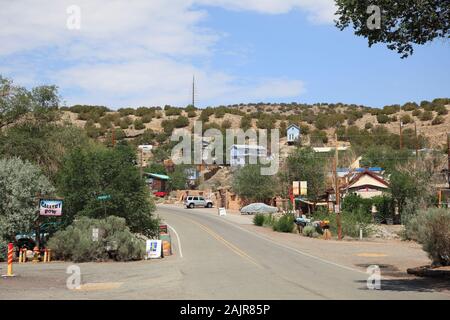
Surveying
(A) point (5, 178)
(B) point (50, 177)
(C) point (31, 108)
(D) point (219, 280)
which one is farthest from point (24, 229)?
(D) point (219, 280)

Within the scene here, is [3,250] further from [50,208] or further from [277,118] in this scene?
[277,118]

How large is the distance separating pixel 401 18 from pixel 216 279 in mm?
10126

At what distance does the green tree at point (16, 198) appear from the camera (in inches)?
1196

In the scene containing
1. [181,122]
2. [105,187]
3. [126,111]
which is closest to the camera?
[105,187]

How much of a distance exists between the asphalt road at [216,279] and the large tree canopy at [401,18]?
7.70 meters

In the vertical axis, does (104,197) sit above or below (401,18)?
below

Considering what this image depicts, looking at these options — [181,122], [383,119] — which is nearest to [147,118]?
[181,122]

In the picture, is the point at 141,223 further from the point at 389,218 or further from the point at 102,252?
the point at 389,218

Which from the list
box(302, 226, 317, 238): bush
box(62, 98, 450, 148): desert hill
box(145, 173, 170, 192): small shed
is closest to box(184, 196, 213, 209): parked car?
box(145, 173, 170, 192): small shed

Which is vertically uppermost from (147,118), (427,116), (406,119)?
(147,118)

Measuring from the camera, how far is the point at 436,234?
22.5m

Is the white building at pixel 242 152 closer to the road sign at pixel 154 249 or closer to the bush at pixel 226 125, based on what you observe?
the bush at pixel 226 125

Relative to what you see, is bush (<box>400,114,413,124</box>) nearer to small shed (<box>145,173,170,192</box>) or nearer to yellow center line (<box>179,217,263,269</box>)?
small shed (<box>145,173,170,192</box>)

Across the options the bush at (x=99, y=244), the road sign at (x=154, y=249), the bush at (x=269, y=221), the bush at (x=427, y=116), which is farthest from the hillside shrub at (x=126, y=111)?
the road sign at (x=154, y=249)
